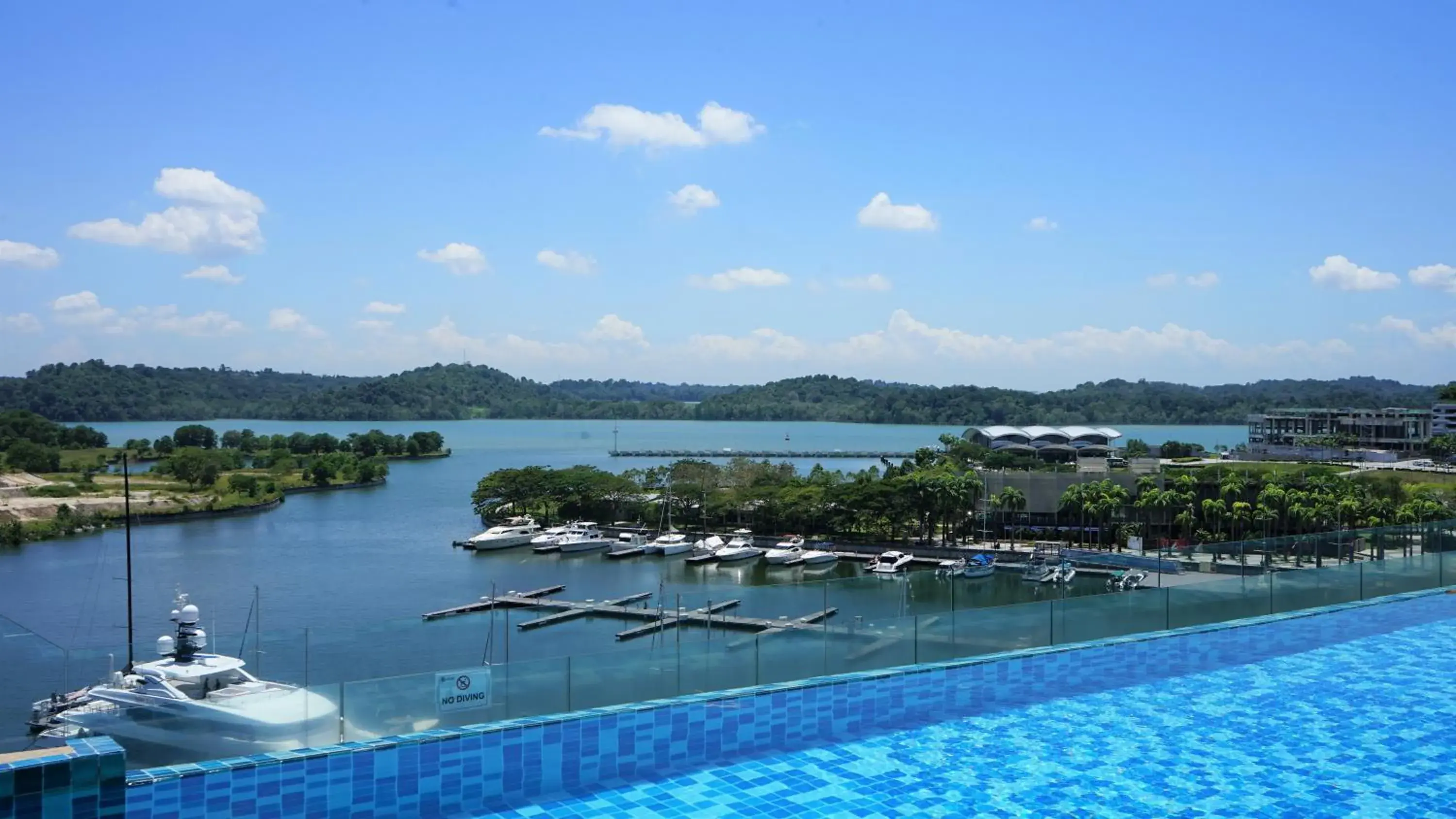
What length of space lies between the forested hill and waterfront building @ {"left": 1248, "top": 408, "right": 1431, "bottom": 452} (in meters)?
43.4

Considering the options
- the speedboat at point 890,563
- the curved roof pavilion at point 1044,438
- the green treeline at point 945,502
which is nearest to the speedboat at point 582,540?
the green treeline at point 945,502

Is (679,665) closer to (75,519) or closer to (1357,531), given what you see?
(1357,531)

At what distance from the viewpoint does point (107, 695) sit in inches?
367

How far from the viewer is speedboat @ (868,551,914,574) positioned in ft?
107

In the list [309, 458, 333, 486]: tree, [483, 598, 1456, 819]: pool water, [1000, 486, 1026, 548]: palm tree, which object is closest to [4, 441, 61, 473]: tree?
[309, 458, 333, 486]: tree

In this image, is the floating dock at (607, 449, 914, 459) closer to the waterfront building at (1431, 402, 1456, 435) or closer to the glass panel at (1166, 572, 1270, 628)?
the waterfront building at (1431, 402, 1456, 435)

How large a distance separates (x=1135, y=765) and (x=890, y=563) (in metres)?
27.3

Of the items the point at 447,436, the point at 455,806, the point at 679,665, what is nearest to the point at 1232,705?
the point at 679,665

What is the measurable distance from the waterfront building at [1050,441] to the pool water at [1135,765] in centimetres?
5352

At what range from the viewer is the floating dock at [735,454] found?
278ft

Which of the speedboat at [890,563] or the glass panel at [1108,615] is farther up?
the glass panel at [1108,615]

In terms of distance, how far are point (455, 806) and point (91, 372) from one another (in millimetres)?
133359

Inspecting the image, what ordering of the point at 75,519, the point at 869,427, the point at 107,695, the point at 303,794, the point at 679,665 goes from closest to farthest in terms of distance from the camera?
the point at 303,794, the point at 679,665, the point at 107,695, the point at 75,519, the point at 869,427

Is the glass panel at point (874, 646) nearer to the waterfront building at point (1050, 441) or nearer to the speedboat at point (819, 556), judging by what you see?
the speedboat at point (819, 556)
